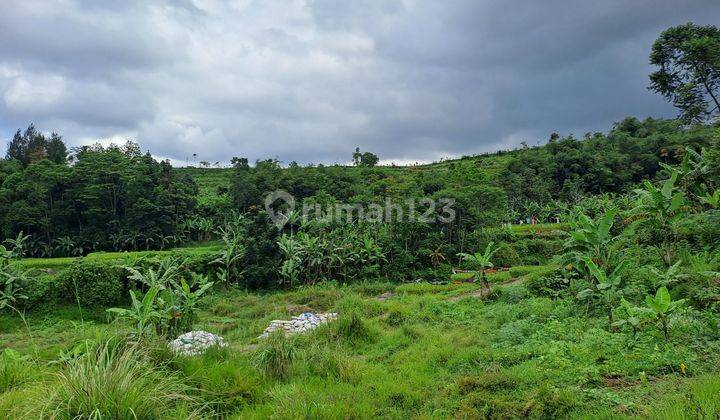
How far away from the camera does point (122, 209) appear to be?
3781cm

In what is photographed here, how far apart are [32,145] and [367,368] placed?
242 feet

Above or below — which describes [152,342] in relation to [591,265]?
below

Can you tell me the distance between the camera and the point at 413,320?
33.1 feet

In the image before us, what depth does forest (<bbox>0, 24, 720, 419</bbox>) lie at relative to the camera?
4066 millimetres

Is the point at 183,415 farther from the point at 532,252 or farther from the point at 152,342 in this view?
the point at 532,252

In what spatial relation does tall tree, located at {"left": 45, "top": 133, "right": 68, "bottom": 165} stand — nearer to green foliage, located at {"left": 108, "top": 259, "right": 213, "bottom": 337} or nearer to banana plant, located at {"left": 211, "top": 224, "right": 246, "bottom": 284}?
banana plant, located at {"left": 211, "top": 224, "right": 246, "bottom": 284}

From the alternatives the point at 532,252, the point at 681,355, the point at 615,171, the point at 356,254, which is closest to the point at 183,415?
the point at 681,355

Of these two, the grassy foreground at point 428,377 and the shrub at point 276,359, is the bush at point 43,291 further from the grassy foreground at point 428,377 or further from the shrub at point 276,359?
the shrub at point 276,359

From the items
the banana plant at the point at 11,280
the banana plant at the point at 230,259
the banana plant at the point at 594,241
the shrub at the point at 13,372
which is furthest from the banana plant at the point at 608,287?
the banana plant at the point at 11,280

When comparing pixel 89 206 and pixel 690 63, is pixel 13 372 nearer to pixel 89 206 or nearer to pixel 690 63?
pixel 690 63

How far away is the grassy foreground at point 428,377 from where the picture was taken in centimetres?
365

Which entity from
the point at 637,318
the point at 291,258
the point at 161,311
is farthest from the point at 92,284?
the point at 637,318
